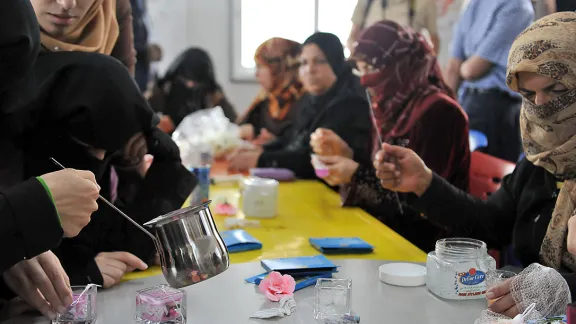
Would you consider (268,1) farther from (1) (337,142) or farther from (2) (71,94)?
(2) (71,94)

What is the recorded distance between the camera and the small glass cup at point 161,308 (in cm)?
111

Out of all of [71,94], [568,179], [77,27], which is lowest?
[568,179]

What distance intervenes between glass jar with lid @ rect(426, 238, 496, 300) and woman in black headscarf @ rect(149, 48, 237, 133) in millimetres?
3407

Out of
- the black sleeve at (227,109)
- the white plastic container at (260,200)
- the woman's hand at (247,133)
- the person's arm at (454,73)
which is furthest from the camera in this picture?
the black sleeve at (227,109)

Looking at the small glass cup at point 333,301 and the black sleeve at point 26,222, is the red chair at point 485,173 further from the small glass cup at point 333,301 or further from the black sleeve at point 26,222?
the black sleeve at point 26,222

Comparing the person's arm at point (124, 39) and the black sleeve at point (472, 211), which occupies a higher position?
the person's arm at point (124, 39)

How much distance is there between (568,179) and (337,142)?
1.10 meters

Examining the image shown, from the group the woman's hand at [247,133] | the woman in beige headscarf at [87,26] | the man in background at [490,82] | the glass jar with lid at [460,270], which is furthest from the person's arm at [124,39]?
the woman's hand at [247,133]

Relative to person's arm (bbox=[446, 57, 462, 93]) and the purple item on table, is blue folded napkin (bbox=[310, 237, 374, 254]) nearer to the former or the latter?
the purple item on table

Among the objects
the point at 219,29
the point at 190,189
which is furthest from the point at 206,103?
the point at 190,189

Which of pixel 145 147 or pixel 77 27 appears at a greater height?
pixel 77 27

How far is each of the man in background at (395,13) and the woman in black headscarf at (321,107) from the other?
1.27 ft

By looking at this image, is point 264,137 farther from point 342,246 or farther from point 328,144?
point 342,246

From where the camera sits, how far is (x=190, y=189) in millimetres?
1676
